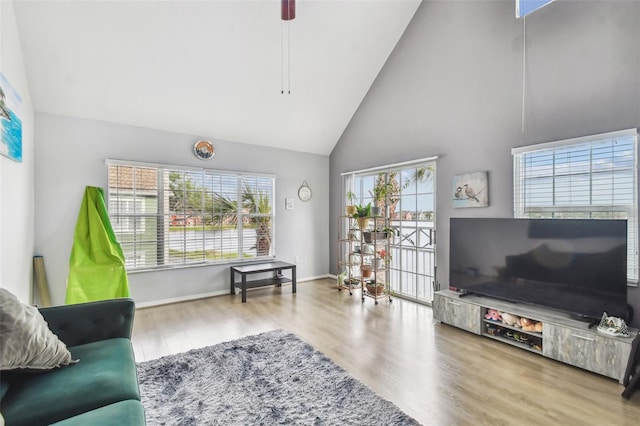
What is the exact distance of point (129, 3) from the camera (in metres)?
2.89

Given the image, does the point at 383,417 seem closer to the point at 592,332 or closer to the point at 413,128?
the point at 592,332

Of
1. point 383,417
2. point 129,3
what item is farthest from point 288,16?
point 383,417

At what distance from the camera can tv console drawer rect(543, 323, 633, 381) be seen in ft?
7.29

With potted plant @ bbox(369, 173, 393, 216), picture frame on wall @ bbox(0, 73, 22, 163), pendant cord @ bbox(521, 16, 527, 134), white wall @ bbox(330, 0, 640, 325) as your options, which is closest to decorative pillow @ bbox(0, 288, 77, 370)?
picture frame on wall @ bbox(0, 73, 22, 163)

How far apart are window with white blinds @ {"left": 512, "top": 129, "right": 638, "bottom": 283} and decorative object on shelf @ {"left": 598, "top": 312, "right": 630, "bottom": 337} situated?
402 millimetres

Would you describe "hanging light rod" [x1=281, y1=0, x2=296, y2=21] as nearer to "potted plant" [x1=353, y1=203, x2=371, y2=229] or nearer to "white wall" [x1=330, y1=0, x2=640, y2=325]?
"white wall" [x1=330, y1=0, x2=640, y2=325]

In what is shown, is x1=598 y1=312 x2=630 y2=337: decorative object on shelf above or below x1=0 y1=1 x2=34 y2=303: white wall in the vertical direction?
below

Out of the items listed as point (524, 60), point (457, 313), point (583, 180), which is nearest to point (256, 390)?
point (457, 313)

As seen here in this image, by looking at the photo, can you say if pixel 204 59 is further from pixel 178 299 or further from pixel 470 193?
pixel 470 193

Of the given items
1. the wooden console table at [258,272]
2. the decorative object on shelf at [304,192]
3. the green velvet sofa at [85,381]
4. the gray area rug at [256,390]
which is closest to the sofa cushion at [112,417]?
the green velvet sofa at [85,381]

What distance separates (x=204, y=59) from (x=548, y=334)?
449 centimetres

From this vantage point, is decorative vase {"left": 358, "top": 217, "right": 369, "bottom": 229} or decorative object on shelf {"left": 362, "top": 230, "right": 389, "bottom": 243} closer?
decorative object on shelf {"left": 362, "top": 230, "right": 389, "bottom": 243}

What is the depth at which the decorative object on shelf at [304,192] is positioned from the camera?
18.2 ft

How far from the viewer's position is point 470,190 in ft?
11.6
